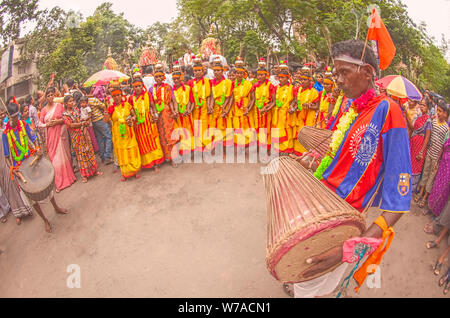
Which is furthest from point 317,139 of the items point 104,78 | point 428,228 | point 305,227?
point 104,78

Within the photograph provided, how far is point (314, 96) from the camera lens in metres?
6.16

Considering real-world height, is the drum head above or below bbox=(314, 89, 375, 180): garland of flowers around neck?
below

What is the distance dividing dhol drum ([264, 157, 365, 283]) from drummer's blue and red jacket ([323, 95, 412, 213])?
0.60 feet

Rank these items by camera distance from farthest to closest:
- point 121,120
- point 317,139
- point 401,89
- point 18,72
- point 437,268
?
point 18,72 < point 121,120 < point 401,89 < point 437,268 < point 317,139

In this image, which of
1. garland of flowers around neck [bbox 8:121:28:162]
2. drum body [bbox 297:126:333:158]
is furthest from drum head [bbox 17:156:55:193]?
drum body [bbox 297:126:333:158]

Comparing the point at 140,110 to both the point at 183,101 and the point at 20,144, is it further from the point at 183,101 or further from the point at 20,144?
the point at 20,144

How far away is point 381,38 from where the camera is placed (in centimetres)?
212

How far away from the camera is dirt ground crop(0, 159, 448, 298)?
11.6 ft

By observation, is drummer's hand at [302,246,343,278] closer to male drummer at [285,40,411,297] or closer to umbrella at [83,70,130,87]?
male drummer at [285,40,411,297]

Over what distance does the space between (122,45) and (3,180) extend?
18314mm

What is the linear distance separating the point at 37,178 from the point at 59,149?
1.83m

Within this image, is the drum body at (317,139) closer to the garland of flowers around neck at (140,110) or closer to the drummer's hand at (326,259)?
the drummer's hand at (326,259)

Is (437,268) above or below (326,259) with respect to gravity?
below
